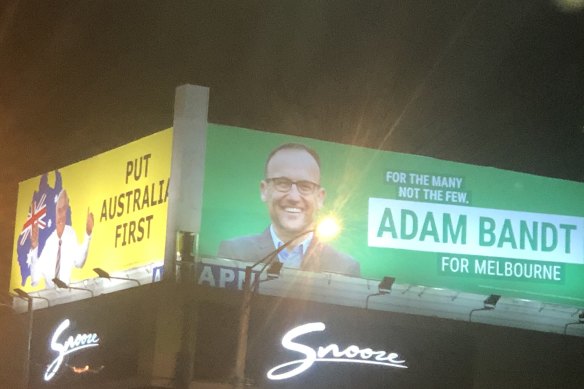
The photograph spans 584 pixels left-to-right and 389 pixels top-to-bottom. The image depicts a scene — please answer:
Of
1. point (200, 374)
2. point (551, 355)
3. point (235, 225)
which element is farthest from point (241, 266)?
point (551, 355)

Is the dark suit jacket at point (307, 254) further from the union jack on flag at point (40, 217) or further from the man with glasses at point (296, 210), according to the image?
the union jack on flag at point (40, 217)

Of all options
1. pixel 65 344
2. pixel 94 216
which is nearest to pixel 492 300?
pixel 94 216

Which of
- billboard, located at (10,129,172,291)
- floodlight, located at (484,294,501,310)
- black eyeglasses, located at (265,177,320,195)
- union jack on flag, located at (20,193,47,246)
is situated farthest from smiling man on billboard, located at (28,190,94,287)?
floodlight, located at (484,294,501,310)

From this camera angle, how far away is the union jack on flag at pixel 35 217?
36.4m

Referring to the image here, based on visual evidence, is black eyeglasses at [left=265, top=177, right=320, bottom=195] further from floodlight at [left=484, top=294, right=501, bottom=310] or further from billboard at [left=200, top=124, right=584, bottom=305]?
floodlight at [left=484, top=294, right=501, bottom=310]

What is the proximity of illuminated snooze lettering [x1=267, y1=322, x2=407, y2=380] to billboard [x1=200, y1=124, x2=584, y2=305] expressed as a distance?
203cm

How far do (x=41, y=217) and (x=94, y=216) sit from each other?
4.92m

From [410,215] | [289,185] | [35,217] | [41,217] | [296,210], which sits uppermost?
[35,217]

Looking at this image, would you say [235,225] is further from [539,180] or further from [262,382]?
[539,180]

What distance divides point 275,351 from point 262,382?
0.90 meters

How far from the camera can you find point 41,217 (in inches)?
1436

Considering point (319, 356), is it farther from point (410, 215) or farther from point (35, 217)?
point (35, 217)

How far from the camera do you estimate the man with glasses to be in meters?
29.2

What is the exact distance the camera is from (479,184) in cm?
3198
